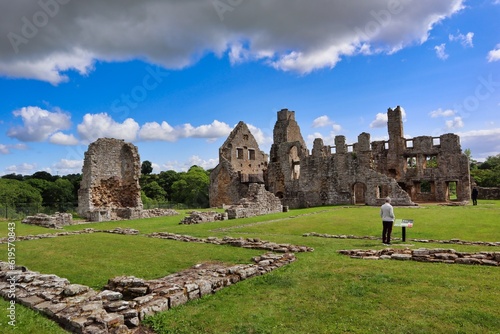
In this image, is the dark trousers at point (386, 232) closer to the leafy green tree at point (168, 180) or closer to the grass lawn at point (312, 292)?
the grass lawn at point (312, 292)

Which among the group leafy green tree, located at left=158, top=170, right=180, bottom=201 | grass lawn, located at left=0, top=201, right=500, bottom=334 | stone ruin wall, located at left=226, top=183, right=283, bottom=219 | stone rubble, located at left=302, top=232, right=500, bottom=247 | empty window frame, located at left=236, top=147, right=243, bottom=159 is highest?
empty window frame, located at left=236, top=147, right=243, bottom=159

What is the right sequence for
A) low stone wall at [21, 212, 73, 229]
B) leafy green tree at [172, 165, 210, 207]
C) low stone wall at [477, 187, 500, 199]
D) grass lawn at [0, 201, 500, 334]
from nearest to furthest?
grass lawn at [0, 201, 500, 334] → low stone wall at [21, 212, 73, 229] → low stone wall at [477, 187, 500, 199] → leafy green tree at [172, 165, 210, 207]

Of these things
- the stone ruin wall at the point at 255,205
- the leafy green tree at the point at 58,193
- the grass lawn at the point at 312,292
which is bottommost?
the grass lawn at the point at 312,292

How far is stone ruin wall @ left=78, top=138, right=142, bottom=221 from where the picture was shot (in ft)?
84.8

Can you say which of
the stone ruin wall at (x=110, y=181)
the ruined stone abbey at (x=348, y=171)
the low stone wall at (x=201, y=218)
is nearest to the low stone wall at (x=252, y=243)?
the low stone wall at (x=201, y=218)

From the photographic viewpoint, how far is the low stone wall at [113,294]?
5.14m

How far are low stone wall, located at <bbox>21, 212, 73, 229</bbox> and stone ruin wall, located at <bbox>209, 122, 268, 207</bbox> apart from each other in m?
19.3

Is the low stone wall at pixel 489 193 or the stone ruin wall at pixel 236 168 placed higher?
the stone ruin wall at pixel 236 168

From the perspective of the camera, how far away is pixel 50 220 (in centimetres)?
2000

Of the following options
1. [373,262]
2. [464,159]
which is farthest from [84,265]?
[464,159]

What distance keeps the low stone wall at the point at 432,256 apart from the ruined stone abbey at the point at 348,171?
22.5 metres

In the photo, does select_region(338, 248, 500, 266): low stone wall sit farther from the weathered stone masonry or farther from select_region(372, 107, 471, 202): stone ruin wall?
select_region(372, 107, 471, 202): stone ruin wall

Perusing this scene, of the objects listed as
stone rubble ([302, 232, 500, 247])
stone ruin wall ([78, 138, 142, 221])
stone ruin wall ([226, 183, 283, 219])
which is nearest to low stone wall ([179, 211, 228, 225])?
stone ruin wall ([226, 183, 283, 219])

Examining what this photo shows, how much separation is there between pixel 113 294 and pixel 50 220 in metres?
16.7
